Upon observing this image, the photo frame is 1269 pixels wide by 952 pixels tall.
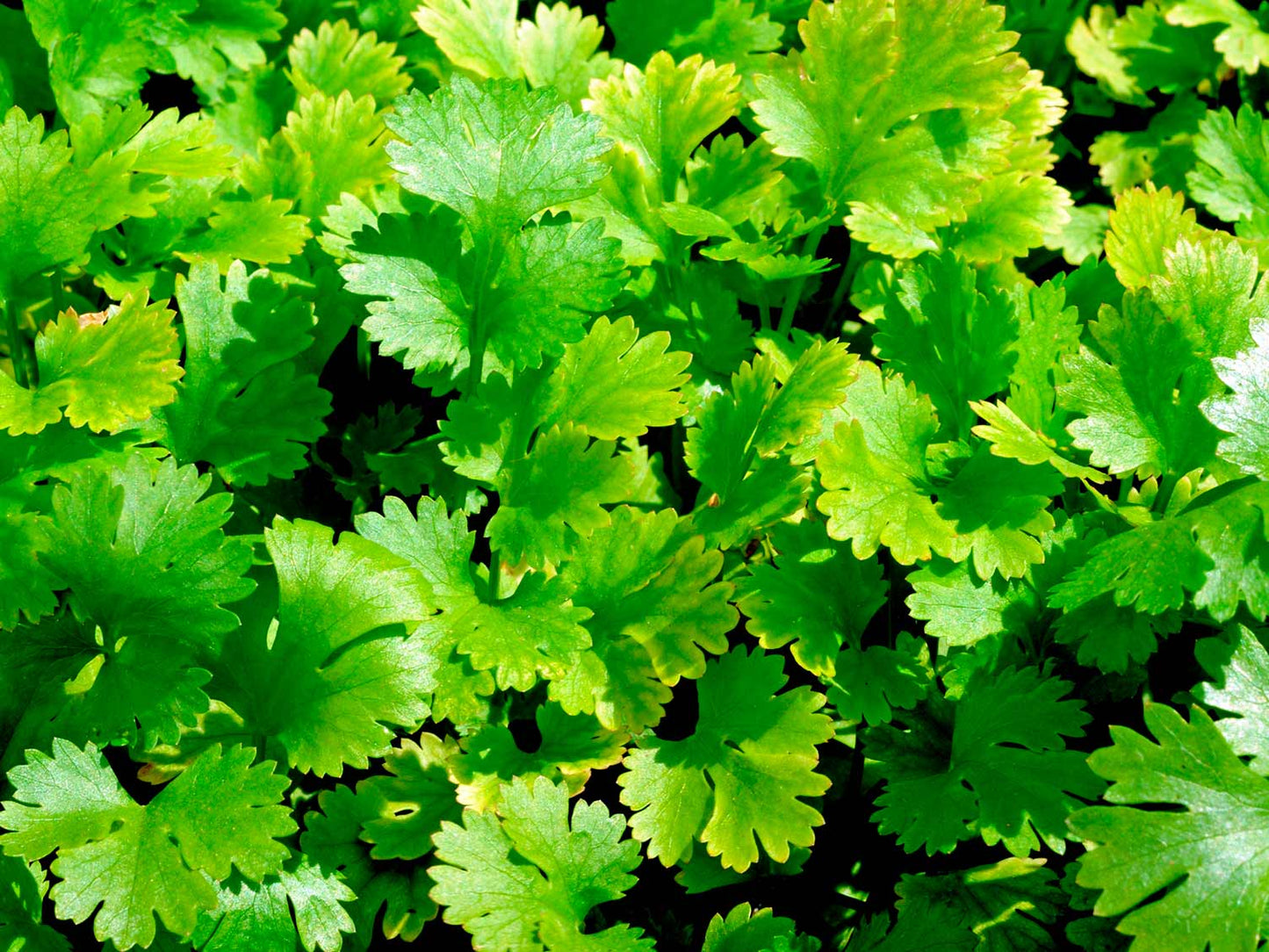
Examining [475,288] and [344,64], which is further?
[344,64]

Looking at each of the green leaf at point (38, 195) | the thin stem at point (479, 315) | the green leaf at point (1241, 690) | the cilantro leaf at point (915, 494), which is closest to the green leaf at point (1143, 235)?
the cilantro leaf at point (915, 494)

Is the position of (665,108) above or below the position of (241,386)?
above

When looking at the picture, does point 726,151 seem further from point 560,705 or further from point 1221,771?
point 1221,771

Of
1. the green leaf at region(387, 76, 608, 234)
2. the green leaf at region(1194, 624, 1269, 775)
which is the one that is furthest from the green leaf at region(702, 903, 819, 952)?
the green leaf at region(387, 76, 608, 234)

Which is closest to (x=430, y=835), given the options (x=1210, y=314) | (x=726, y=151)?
(x=726, y=151)

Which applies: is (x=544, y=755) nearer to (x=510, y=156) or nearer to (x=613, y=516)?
(x=613, y=516)

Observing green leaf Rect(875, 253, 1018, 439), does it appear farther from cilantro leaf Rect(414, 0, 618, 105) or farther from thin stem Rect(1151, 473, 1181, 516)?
cilantro leaf Rect(414, 0, 618, 105)

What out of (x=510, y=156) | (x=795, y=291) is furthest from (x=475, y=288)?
(x=795, y=291)
